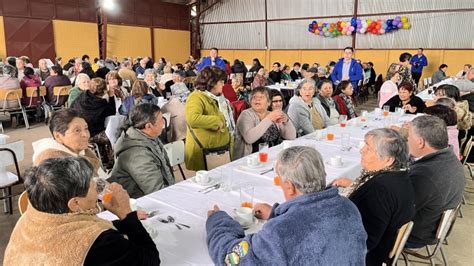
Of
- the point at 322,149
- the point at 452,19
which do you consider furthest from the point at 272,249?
the point at 452,19

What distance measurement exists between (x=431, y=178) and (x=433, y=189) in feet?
0.21

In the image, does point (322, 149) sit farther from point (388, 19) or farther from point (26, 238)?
point (388, 19)

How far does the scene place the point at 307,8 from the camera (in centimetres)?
1484

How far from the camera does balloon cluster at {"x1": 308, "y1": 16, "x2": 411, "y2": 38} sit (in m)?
12.8

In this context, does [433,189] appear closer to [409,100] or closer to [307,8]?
[409,100]

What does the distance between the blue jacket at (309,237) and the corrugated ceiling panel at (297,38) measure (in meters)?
13.7

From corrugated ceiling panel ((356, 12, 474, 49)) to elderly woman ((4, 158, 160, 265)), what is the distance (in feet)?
44.0

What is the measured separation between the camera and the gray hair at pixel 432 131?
234 cm

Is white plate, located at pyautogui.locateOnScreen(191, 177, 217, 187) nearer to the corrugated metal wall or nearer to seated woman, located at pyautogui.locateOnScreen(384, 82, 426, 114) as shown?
seated woman, located at pyautogui.locateOnScreen(384, 82, 426, 114)

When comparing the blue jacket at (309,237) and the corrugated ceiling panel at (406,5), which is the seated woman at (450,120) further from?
the corrugated ceiling panel at (406,5)

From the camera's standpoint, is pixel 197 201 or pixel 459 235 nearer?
pixel 197 201

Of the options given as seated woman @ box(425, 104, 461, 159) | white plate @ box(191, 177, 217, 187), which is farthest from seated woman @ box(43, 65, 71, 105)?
seated woman @ box(425, 104, 461, 159)

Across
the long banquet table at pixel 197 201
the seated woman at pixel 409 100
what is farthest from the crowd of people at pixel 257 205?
the seated woman at pixel 409 100

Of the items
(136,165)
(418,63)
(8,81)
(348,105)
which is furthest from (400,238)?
(418,63)
